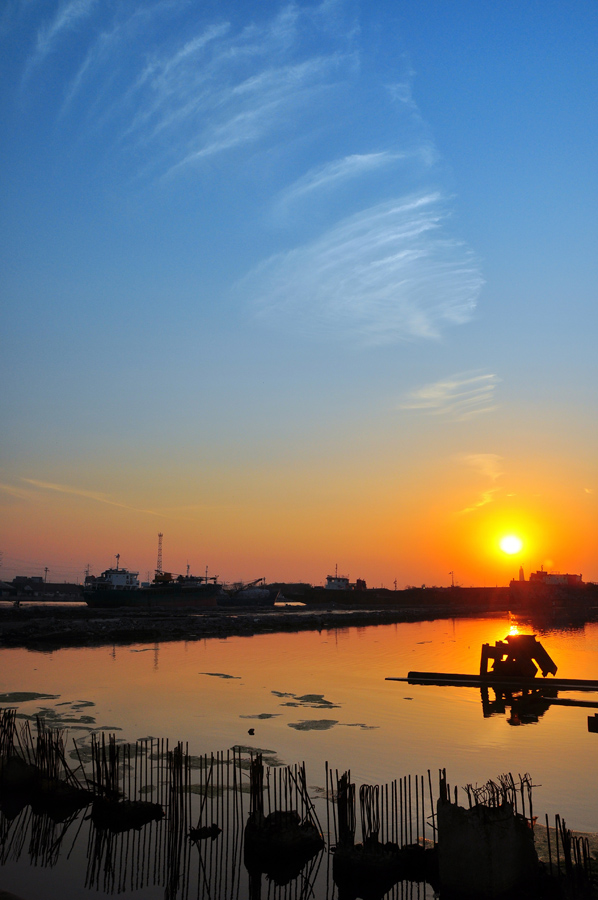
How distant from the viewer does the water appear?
46.7 feet

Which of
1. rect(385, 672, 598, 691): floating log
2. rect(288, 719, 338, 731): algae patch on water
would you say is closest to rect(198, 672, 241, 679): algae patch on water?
rect(385, 672, 598, 691): floating log

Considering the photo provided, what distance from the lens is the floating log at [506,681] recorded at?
2556 cm

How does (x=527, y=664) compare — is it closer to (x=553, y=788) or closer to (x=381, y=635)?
(x=553, y=788)

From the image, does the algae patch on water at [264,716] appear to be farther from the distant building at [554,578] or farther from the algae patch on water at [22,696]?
the distant building at [554,578]

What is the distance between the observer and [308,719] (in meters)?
22.5

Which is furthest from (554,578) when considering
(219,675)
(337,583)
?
(219,675)

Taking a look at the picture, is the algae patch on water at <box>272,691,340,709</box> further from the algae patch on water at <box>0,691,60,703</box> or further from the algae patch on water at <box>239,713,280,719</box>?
the algae patch on water at <box>0,691,60,703</box>

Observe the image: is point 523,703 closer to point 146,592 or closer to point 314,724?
point 314,724

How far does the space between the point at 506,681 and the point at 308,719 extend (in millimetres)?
9850

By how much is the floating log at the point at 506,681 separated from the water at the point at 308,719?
58cm

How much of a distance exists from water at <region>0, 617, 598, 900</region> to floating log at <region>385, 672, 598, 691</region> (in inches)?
22.7

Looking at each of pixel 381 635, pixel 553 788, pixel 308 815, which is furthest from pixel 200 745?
pixel 381 635

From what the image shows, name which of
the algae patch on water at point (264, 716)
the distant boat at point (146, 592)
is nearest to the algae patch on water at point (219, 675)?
the algae patch on water at point (264, 716)

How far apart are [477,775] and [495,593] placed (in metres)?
174
